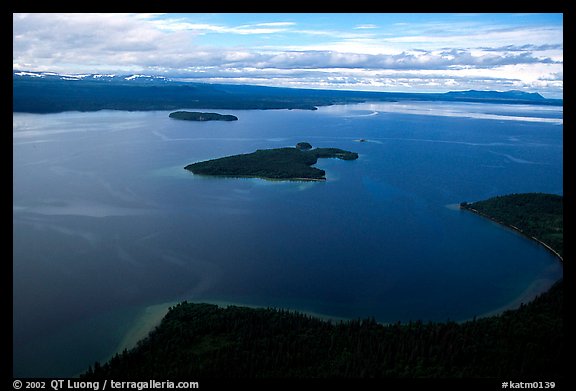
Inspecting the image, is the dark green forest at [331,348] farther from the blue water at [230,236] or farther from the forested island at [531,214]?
the forested island at [531,214]

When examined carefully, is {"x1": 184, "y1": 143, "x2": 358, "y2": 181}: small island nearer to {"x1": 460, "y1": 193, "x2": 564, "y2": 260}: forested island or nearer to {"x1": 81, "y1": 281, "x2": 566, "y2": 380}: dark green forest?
{"x1": 460, "y1": 193, "x2": 564, "y2": 260}: forested island

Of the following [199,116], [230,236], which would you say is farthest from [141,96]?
[230,236]

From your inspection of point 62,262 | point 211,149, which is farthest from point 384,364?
point 211,149

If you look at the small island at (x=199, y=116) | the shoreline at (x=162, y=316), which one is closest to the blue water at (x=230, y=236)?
the shoreline at (x=162, y=316)

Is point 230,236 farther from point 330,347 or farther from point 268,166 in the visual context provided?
point 268,166

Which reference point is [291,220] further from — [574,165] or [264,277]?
[574,165]
